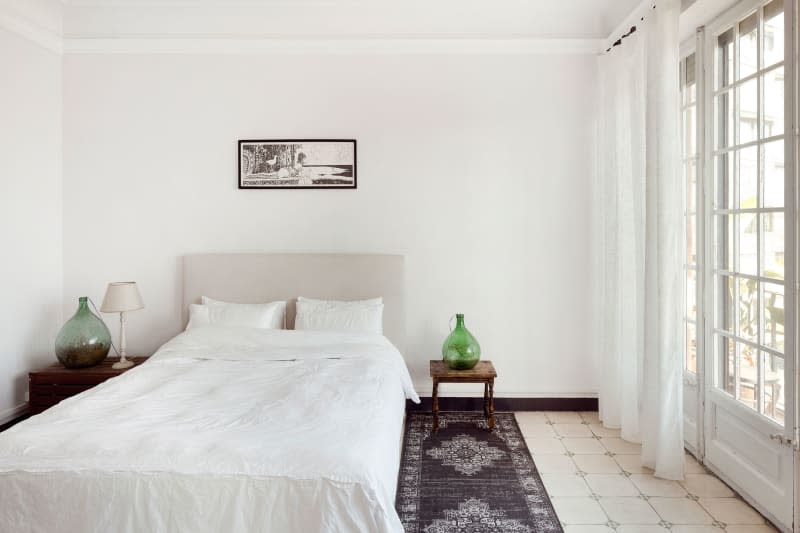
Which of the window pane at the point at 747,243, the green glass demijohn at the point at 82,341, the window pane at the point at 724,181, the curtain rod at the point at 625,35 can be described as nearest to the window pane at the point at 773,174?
the window pane at the point at 747,243

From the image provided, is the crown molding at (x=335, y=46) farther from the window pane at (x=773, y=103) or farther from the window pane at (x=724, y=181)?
the window pane at (x=773, y=103)

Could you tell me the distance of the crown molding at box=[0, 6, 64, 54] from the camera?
3.38 m

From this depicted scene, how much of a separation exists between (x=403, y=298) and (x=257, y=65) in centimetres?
204

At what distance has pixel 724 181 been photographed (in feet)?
9.06

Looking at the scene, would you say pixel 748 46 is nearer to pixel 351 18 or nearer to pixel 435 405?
pixel 351 18

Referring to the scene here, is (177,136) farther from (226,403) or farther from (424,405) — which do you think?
(424,405)

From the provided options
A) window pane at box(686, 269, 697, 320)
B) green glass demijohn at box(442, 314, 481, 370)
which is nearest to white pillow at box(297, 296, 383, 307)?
green glass demijohn at box(442, 314, 481, 370)

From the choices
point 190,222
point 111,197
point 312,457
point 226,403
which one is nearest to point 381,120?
point 190,222

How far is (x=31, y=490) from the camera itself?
165cm

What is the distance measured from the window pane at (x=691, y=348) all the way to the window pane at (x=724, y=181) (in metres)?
0.75

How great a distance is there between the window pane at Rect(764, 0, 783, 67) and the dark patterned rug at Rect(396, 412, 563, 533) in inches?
91.5

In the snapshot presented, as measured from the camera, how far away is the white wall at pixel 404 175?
3.81 meters

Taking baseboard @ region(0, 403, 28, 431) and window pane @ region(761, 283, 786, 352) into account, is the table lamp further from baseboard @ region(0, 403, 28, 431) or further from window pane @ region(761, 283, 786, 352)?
window pane @ region(761, 283, 786, 352)

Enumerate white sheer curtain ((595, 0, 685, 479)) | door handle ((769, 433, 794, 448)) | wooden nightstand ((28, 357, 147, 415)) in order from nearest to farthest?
door handle ((769, 433, 794, 448)) < white sheer curtain ((595, 0, 685, 479)) < wooden nightstand ((28, 357, 147, 415))
